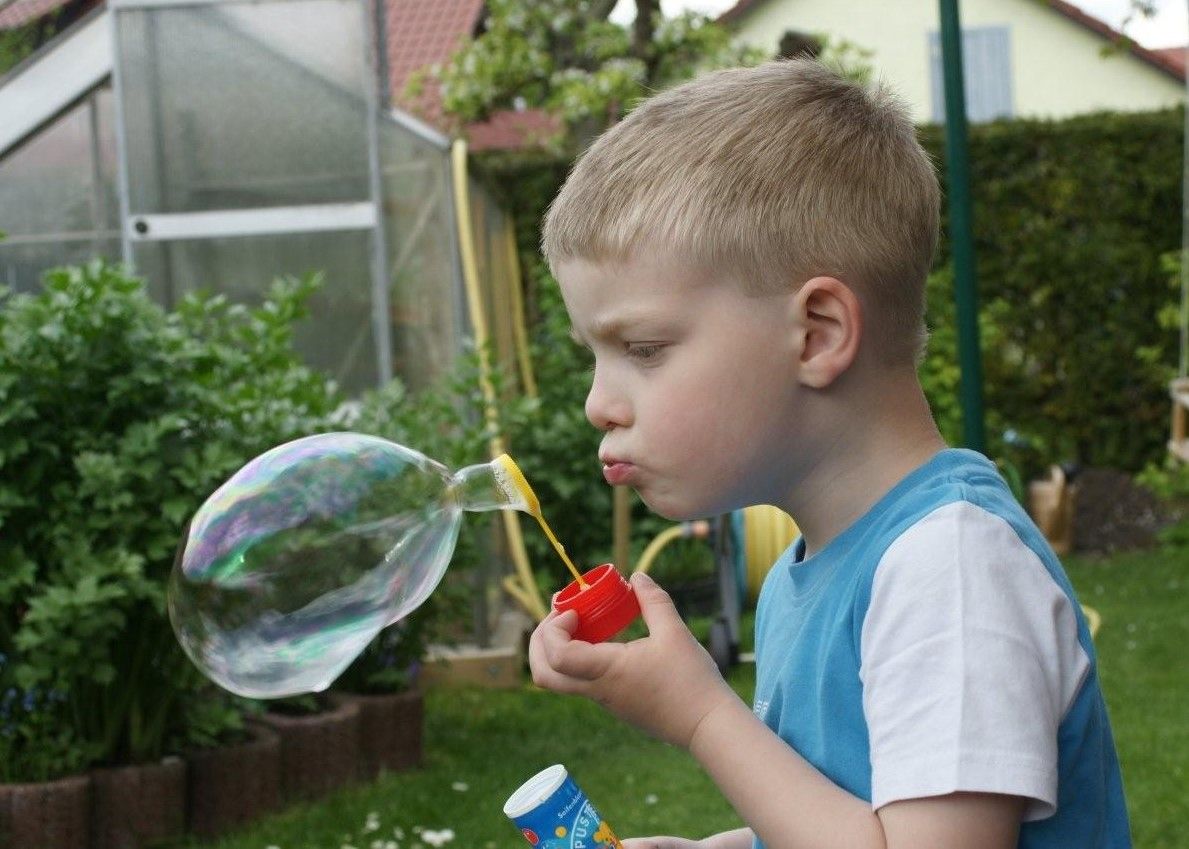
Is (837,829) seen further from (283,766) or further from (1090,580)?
(1090,580)

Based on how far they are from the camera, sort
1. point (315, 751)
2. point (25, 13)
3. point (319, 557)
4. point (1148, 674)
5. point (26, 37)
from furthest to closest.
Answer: point (25, 13) → point (26, 37) → point (1148, 674) → point (315, 751) → point (319, 557)

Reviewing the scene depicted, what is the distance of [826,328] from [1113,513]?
9.81 meters

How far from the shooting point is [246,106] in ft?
20.1

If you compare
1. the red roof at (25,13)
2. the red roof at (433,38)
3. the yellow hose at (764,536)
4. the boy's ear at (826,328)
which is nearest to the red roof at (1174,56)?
the red roof at (433,38)

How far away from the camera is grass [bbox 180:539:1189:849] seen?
427 cm

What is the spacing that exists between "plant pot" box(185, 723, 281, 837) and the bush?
85 mm

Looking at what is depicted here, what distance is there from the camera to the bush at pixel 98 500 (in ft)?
12.6

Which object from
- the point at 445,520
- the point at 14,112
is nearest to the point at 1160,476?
the point at 14,112

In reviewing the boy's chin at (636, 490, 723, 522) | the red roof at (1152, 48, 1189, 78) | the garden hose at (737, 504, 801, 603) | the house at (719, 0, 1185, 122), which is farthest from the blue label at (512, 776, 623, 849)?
the red roof at (1152, 48, 1189, 78)

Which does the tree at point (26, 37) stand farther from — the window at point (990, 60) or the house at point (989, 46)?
the window at point (990, 60)

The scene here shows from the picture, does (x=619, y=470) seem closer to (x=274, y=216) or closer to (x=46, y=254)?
(x=274, y=216)

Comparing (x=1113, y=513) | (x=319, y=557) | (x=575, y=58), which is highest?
(x=575, y=58)

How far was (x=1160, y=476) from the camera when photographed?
848 centimetres

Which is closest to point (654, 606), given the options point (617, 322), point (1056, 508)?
point (617, 322)
